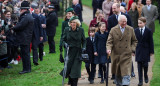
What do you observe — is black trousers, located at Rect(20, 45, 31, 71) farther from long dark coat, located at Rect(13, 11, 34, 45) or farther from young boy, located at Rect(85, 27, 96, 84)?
young boy, located at Rect(85, 27, 96, 84)

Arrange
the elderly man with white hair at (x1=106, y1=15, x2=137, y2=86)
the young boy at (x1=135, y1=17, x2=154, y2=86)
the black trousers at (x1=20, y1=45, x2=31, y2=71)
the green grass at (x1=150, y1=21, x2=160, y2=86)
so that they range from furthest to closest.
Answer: the black trousers at (x1=20, y1=45, x2=31, y2=71) → the green grass at (x1=150, y1=21, x2=160, y2=86) → the young boy at (x1=135, y1=17, x2=154, y2=86) → the elderly man with white hair at (x1=106, y1=15, x2=137, y2=86)

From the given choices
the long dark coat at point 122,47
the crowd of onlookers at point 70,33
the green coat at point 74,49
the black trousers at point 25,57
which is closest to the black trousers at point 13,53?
the crowd of onlookers at point 70,33

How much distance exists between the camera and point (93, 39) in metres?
12.6

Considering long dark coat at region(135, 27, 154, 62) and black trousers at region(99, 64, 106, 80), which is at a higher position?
long dark coat at region(135, 27, 154, 62)

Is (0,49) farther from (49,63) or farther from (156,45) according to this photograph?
(156,45)

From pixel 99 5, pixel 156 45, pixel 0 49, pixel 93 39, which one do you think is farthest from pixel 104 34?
pixel 99 5

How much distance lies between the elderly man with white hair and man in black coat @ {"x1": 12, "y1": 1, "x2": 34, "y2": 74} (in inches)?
160

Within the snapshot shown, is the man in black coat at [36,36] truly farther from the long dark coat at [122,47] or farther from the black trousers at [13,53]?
the long dark coat at [122,47]

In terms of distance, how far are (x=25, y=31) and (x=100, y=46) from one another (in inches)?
122

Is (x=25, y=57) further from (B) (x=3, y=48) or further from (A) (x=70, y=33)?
(A) (x=70, y=33)

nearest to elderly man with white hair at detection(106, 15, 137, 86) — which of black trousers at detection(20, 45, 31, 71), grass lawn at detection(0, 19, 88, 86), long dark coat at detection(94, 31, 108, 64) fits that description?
long dark coat at detection(94, 31, 108, 64)

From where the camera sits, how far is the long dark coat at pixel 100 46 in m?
12.2

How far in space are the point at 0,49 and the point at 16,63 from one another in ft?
5.72

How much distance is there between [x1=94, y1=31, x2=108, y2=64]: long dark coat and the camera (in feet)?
40.0
